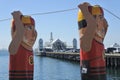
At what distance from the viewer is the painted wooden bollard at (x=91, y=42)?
14.4 m

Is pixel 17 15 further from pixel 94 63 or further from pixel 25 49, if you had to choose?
pixel 94 63

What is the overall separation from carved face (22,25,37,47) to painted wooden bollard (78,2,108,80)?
8.57 feet

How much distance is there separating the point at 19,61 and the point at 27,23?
1786 mm

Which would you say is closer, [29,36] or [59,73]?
[29,36]

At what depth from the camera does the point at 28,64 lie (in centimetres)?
1606

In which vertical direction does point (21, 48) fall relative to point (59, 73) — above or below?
above

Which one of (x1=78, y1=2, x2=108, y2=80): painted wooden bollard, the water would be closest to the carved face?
(x1=78, y1=2, x2=108, y2=80): painted wooden bollard

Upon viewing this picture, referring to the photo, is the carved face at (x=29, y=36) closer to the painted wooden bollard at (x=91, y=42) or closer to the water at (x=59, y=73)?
the painted wooden bollard at (x=91, y=42)

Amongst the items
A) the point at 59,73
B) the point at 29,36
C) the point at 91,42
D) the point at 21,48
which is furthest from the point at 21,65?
the point at 59,73

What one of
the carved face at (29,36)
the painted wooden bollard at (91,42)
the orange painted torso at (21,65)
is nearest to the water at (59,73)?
the orange painted torso at (21,65)

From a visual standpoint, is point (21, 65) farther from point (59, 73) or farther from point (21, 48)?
point (59, 73)

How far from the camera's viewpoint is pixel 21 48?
52.6ft

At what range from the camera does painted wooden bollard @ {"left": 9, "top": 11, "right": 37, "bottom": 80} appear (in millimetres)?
15945

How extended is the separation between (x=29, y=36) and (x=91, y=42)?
126 inches
